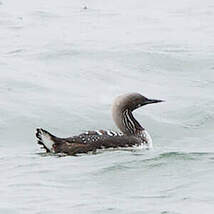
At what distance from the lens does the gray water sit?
10.6 meters

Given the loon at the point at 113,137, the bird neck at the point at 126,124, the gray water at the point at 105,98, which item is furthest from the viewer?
the bird neck at the point at 126,124

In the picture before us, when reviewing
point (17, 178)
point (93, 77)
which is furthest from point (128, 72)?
point (17, 178)

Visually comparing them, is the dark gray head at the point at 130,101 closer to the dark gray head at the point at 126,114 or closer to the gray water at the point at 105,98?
the dark gray head at the point at 126,114

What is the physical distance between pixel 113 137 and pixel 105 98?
3.32 metres

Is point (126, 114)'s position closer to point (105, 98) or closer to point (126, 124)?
point (126, 124)

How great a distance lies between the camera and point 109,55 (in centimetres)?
1959

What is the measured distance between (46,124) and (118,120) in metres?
1.33

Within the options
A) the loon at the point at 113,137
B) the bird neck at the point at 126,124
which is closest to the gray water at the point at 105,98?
the loon at the point at 113,137

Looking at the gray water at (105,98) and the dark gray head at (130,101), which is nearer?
the gray water at (105,98)

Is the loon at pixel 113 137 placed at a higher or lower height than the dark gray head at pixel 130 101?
lower

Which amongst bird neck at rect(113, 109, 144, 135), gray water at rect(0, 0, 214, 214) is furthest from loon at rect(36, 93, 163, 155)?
gray water at rect(0, 0, 214, 214)

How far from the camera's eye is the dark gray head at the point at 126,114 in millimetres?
13906

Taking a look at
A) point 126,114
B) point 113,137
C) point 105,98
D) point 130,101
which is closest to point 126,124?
point 126,114

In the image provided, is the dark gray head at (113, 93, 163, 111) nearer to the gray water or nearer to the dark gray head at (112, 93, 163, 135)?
the dark gray head at (112, 93, 163, 135)
